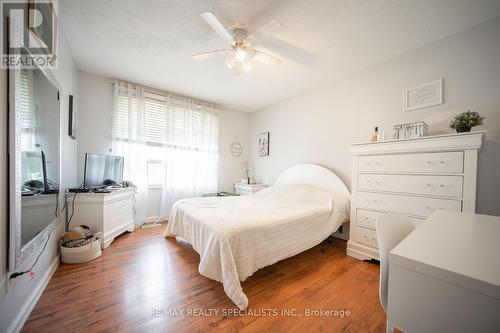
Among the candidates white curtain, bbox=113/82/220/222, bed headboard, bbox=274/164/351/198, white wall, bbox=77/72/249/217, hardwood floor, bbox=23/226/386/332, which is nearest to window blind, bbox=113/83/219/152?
white curtain, bbox=113/82/220/222

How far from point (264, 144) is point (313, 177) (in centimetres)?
158

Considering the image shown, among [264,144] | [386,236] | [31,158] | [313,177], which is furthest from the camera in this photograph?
[264,144]

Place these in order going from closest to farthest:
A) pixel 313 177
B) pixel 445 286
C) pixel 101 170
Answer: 1. pixel 445 286
2. pixel 101 170
3. pixel 313 177

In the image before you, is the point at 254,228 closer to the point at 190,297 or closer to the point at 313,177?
the point at 190,297

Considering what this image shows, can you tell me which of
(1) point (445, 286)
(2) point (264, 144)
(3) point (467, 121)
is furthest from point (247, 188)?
(1) point (445, 286)

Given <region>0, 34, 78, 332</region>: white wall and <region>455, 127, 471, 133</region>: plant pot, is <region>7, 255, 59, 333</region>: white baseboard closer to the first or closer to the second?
<region>0, 34, 78, 332</region>: white wall

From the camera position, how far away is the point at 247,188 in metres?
4.00

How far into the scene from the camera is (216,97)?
147 inches

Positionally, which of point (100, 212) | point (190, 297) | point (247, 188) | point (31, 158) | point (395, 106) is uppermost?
point (395, 106)

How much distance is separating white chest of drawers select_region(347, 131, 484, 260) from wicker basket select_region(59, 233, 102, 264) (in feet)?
10.1

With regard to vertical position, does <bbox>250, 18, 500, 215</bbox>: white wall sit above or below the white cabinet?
above

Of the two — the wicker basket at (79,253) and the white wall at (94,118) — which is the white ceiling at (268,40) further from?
the wicker basket at (79,253)

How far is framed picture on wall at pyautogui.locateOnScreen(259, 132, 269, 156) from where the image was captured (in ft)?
14.0

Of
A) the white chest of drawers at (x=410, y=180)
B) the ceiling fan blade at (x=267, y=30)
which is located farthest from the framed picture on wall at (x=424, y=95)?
the ceiling fan blade at (x=267, y=30)
